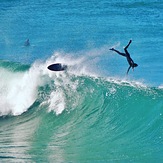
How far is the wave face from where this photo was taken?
21.0 meters

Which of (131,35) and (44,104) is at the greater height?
(44,104)

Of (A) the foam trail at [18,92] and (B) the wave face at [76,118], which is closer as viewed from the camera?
(B) the wave face at [76,118]

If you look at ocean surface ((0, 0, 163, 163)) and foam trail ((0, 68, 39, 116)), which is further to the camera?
foam trail ((0, 68, 39, 116))

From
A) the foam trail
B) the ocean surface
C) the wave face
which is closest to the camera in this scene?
the wave face

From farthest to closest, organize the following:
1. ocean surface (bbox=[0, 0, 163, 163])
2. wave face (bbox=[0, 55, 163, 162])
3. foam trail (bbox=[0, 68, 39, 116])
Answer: foam trail (bbox=[0, 68, 39, 116]), ocean surface (bbox=[0, 0, 163, 163]), wave face (bbox=[0, 55, 163, 162])

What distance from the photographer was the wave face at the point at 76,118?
21.0 metres

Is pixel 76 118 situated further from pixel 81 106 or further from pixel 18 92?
pixel 18 92

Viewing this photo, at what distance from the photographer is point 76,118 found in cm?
2500

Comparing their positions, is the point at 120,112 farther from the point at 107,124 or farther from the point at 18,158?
the point at 18,158

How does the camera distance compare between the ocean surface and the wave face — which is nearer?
the wave face

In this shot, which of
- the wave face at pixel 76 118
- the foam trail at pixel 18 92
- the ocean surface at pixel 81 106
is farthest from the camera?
the foam trail at pixel 18 92

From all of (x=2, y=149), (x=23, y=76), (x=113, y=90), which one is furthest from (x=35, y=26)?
(x=2, y=149)

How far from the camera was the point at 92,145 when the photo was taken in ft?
71.6

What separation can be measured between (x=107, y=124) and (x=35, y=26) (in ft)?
85.4
